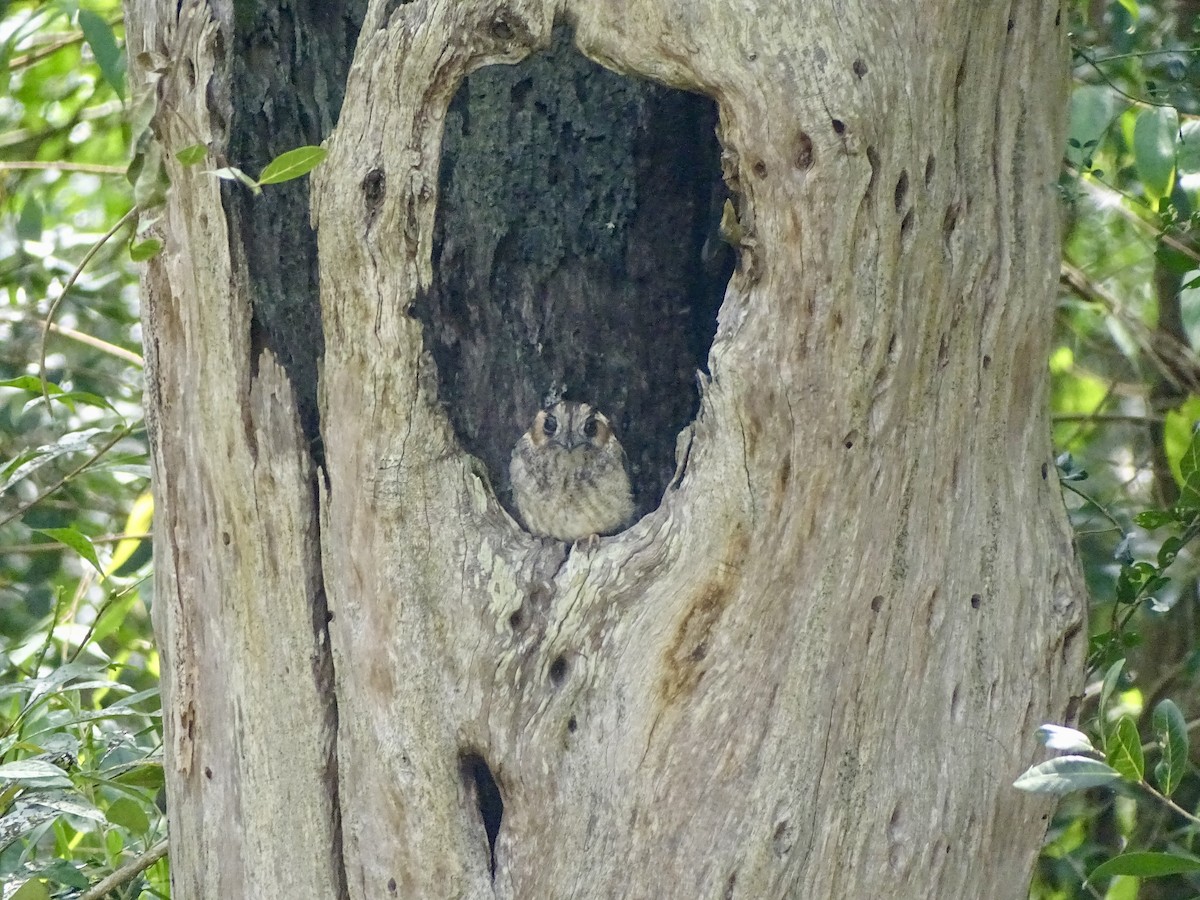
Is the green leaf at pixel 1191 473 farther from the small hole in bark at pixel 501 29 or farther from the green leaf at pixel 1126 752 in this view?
the small hole in bark at pixel 501 29

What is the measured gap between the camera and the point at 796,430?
62.4 inches

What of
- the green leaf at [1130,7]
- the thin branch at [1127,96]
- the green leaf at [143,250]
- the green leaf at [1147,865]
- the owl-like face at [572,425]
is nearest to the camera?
the green leaf at [143,250]

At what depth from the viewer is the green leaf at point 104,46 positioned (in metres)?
1.72

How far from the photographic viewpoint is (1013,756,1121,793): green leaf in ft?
4.81

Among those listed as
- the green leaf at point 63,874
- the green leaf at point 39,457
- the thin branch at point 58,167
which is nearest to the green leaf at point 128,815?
the green leaf at point 63,874

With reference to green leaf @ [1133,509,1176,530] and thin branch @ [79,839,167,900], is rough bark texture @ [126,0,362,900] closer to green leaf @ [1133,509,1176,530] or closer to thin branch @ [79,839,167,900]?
thin branch @ [79,839,167,900]

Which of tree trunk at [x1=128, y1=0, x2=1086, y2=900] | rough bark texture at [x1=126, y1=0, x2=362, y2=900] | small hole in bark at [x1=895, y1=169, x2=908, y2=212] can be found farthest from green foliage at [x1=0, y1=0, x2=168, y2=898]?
small hole in bark at [x1=895, y1=169, x2=908, y2=212]

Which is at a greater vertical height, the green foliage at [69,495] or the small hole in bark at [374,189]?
the small hole in bark at [374,189]

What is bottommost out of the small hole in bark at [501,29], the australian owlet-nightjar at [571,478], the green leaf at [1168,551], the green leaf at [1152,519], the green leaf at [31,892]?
→ the green leaf at [31,892]

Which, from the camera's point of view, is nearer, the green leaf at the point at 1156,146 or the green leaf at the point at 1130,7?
the green leaf at the point at 1156,146

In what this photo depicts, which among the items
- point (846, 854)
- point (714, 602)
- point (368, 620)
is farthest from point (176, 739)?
point (846, 854)

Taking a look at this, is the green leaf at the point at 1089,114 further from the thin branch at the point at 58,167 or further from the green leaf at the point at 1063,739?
the thin branch at the point at 58,167

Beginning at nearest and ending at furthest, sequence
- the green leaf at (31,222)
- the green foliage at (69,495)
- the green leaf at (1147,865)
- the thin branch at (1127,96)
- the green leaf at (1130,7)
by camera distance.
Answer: the green leaf at (1147,865) < the thin branch at (1127,96) < the green foliage at (69,495) < the green leaf at (1130,7) < the green leaf at (31,222)

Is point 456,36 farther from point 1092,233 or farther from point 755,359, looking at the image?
point 1092,233
